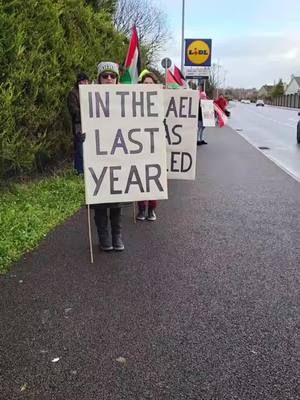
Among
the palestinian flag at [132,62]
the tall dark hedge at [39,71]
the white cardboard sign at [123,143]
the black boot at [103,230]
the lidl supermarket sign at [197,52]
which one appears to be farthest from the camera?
the lidl supermarket sign at [197,52]

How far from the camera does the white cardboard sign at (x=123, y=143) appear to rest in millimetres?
4910

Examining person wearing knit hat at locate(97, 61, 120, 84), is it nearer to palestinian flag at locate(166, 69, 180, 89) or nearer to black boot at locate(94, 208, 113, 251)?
black boot at locate(94, 208, 113, 251)

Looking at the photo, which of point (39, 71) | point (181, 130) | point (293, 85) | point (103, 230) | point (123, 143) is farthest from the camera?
point (293, 85)

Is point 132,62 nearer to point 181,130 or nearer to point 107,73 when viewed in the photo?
point 181,130

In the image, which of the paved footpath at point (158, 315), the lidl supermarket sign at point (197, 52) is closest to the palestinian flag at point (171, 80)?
the paved footpath at point (158, 315)

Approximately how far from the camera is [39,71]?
765 centimetres

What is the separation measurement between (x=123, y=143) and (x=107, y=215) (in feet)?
2.75

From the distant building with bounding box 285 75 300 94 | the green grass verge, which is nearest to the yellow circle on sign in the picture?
the green grass verge

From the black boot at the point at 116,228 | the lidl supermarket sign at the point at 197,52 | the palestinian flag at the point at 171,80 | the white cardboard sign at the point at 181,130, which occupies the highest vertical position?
the lidl supermarket sign at the point at 197,52

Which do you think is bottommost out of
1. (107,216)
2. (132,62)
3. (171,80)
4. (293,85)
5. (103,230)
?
(103,230)

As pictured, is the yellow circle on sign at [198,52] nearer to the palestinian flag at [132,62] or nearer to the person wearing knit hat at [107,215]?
the palestinian flag at [132,62]

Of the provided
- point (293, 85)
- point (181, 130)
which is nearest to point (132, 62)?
point (181, 130)

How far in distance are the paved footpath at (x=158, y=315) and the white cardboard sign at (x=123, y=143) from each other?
69 cm

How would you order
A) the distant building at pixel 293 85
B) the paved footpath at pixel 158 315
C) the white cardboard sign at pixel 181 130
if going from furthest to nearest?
Result: 1. the distant building at pixel 293 85
2. the white cardboard sign at pixel 181 130
3. the paved footpath at pixel 158 315
